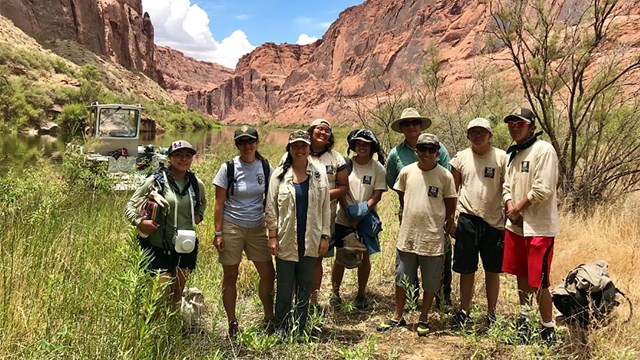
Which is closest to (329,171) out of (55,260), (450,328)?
(450,328)

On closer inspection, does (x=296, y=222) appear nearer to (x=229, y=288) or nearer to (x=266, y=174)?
(x=266, y=174)

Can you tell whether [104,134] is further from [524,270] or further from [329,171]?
[524,270]

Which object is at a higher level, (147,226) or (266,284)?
(147,226)

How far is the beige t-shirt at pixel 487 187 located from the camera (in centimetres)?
364

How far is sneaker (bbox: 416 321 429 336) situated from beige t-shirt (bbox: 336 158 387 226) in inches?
45.6

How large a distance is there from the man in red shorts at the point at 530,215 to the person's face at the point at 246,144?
6.65 ft

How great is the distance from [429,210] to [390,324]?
1065 millimetres

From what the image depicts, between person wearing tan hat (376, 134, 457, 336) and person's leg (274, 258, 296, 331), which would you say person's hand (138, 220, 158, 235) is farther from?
person wearing tan hat (376, 134, 457, 336)

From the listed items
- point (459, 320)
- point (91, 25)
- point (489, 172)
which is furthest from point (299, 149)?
point (91, 25)

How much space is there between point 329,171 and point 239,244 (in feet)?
3.36

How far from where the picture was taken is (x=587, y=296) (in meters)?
3.24

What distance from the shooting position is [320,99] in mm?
121062

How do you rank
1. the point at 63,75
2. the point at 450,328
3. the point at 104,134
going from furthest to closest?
the point at 63,75
the point at 104,134
the point at 450,328

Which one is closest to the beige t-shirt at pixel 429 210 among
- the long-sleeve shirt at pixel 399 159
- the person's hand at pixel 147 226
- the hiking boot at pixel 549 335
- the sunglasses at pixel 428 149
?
the sunglasses at pixel 428 149
